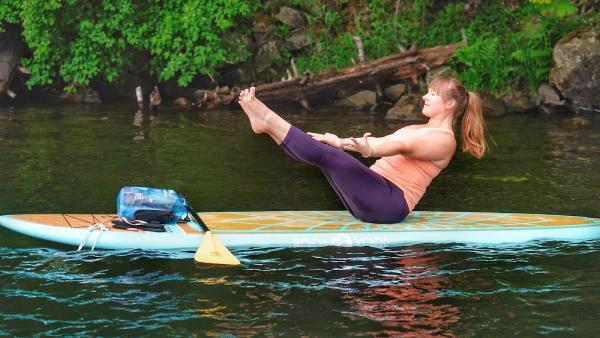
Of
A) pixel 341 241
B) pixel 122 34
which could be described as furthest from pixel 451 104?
pixel 122 34

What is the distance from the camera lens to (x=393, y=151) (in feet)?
24.2

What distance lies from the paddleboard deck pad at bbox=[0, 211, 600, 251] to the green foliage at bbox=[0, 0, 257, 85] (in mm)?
10610

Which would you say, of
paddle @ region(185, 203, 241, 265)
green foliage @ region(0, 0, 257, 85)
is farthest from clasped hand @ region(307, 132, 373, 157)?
green foliage @ region(0, 0, 257, 85)

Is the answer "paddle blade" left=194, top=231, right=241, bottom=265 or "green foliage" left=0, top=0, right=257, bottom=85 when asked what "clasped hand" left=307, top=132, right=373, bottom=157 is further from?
"green foliage" left=0, top=0, right=257, bottom=85

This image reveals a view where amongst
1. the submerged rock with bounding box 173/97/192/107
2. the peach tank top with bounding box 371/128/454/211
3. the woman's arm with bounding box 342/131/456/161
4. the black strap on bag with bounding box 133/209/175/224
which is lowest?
the black strap on bag with bounding box 133/209/175/224

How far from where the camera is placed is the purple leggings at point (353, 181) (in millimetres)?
7203

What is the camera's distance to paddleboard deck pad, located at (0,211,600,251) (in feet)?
24.8

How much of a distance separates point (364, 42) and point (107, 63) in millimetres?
5154

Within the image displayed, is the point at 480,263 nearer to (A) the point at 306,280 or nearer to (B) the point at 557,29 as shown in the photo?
(A) the point at 306,280

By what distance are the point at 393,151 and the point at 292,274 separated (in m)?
1.21

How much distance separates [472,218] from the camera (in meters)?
8.58

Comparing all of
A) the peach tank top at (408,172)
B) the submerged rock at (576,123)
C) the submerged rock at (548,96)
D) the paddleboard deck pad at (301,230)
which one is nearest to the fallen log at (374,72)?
the submerged rock at (548,96)

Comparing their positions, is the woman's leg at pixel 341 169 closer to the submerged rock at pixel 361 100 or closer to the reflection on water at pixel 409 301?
the reflection on water at pixel 409 301

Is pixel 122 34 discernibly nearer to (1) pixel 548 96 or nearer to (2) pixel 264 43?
(2) pixel 264 43
